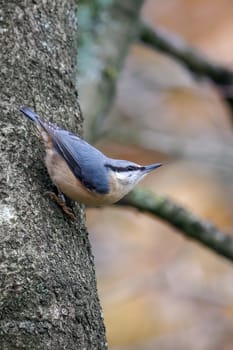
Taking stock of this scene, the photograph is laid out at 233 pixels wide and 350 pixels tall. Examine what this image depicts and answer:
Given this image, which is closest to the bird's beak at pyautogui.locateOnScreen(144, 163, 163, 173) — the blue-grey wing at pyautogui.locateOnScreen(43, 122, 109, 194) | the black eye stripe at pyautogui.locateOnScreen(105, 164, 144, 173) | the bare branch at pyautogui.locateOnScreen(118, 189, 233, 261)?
the black eye stripe at pyautogui.locateOnScreen(105, 164, 144, 173)

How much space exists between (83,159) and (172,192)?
4.73 meters

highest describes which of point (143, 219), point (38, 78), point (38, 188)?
point (38, 78)

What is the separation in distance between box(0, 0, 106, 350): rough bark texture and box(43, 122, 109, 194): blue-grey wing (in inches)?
2.6

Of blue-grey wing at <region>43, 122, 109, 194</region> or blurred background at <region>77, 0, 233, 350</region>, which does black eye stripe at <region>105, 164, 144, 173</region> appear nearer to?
blue-grey wing at <region>43, 122, 109, 194</region>

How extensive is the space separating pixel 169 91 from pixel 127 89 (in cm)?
39

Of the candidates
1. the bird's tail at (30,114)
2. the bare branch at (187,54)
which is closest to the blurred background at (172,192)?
the bare branch at (187,54)

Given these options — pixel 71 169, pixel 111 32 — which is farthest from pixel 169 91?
pixel 71 169

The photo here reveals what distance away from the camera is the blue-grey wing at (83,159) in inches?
99.7

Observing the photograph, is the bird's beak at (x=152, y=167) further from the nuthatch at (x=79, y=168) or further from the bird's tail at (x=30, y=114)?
the bird's tail at (x=30, y=114)

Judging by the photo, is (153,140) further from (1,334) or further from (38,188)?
(1,334)

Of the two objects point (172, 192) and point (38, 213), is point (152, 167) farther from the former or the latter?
point (172, 192)

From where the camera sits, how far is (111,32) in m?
4.42

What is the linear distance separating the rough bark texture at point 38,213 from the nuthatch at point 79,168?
4 centimetres

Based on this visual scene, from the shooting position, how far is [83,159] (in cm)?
261
